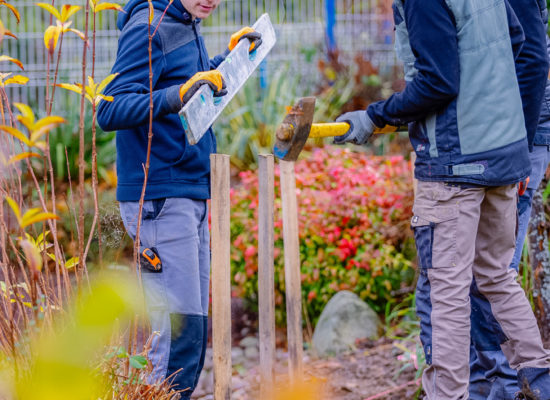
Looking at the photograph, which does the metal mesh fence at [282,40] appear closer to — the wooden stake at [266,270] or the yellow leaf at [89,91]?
the wooden stake at [266,270]

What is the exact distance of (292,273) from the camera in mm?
2441

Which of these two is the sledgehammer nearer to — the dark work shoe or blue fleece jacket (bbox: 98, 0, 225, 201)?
blue fleece jacket (bbox: 98, 0, 225, 201)

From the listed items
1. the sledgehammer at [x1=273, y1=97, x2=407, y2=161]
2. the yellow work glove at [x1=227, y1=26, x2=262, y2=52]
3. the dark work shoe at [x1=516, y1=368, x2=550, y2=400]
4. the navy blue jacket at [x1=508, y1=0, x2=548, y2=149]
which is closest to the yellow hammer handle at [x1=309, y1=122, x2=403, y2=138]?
the sledgehammer at [x1=273, y1=97, x2=407, y2=161]

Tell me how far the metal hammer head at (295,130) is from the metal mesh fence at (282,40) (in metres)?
4.78

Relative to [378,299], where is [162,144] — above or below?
above

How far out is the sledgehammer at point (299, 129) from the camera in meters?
2.04

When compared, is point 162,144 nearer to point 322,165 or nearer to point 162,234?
point 162,234

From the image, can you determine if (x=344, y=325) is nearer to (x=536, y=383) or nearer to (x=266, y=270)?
(x=266, y=270)

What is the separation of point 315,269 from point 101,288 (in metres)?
3.57

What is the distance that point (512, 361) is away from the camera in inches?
82.8

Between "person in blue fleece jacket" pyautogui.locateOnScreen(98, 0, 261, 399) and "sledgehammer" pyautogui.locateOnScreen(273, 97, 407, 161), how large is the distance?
277 mm

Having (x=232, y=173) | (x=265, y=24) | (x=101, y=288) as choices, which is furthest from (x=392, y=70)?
(x=101, y=288)

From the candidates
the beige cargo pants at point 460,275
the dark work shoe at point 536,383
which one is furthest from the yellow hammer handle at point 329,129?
the dark work shoe at point 536,383

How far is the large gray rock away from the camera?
3.77 metres
